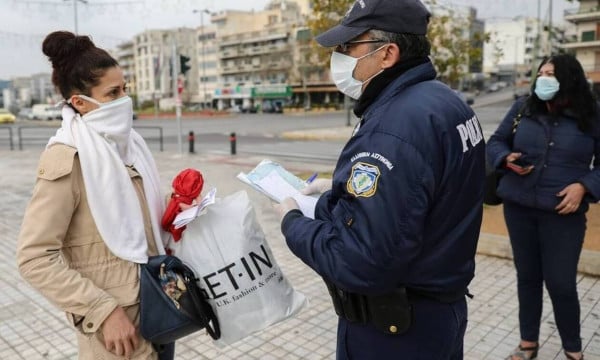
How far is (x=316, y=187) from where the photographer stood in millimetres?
2037

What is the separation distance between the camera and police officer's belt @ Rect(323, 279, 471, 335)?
1645mm

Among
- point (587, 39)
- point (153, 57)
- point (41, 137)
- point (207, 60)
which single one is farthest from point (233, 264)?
point (153, 57)

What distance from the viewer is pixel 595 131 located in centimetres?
303

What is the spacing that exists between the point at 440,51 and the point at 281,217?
14.6 m

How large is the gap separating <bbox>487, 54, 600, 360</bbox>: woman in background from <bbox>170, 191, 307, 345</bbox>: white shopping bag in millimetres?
1797

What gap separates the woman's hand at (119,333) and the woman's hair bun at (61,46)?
2.98 feet

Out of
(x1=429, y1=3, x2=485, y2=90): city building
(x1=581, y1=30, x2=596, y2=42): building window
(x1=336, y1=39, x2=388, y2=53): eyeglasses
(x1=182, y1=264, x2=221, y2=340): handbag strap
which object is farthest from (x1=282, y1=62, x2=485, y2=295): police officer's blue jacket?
(x1=581, y1=30, x2=596, y2=42): building window

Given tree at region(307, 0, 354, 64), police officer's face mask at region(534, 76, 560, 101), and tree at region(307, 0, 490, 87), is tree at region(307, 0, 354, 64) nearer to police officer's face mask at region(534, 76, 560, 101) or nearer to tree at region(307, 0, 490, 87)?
tree at region(307, 0, 490, 87)

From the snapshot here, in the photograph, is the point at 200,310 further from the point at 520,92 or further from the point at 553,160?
the point at 520,92

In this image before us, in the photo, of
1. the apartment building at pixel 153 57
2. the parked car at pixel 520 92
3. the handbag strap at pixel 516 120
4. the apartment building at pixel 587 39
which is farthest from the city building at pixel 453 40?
the apartment building at pixel 153 57

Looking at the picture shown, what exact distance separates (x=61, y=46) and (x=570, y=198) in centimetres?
267

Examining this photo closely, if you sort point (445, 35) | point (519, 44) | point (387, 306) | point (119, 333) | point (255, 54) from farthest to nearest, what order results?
point (255, 54), point (519, 44), point (445, 35), point (119, 333), point (387, 306)

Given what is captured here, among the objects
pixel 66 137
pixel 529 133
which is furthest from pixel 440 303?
pixel 529 133

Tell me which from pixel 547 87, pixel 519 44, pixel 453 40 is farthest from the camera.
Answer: pixel 519 44
